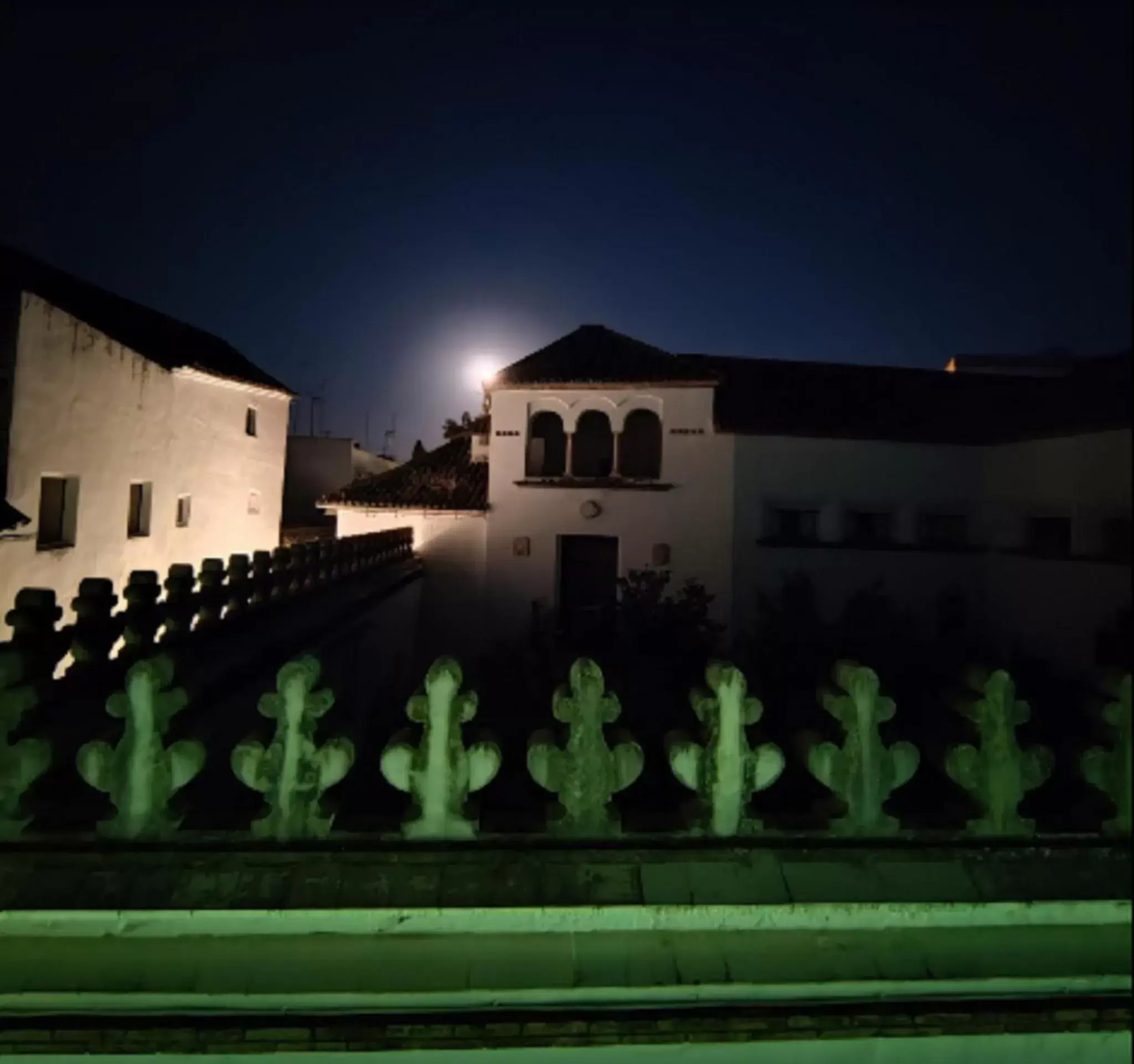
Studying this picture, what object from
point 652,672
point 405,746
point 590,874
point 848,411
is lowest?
point 652,672

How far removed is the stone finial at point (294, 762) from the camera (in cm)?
221

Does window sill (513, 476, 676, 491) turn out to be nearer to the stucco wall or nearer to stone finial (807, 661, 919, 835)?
the stucco wall

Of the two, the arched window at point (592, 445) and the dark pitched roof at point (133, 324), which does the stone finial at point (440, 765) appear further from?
Answer: the arched window at point (592, 445)

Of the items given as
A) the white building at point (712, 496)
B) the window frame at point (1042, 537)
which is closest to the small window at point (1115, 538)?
the window frame at point (1042, 537)

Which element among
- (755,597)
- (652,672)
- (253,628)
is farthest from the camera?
(755,597)

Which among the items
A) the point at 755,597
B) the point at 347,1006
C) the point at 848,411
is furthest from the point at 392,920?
the point at 848,411

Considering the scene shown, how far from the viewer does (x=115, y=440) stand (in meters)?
14.9

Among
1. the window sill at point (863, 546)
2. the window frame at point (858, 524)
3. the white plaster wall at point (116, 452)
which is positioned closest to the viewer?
the white plaster wall at point (116, 452)

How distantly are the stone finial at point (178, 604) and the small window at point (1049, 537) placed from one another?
13.7 meters

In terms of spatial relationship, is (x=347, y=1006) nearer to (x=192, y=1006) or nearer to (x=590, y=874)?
(x=192, y=1006)

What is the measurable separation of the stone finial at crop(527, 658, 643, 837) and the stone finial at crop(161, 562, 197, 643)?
3.39m

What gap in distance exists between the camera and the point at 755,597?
16.5m

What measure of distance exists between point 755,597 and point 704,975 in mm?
14943

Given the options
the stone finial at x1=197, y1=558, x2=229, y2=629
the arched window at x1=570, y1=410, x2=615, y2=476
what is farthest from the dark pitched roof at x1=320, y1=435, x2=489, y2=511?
the stone finial at x1=197, y1=558, x2=229, y2=629
